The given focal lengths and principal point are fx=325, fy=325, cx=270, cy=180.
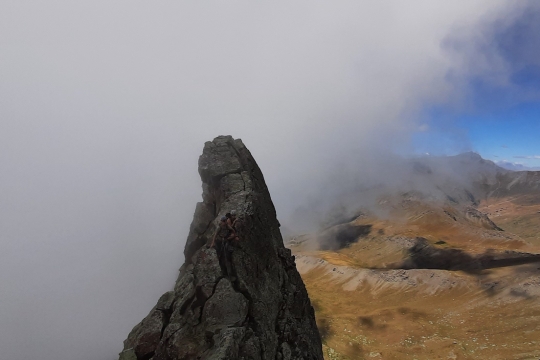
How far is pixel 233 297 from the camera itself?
67.5 ft

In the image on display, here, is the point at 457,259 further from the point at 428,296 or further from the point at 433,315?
the point at 433,315

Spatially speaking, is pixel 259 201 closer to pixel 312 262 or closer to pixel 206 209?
pixel 206 209

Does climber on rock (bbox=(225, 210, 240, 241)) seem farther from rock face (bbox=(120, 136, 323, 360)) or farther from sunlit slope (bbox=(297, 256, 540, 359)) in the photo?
sunlit slope (bbox=(297, 256, 540, 359))

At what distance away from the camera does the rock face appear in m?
19.2

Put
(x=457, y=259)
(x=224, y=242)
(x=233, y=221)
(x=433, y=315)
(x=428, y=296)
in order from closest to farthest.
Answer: (x=224, y=242) < (x=233, y=221) < (x=433, y=315) < (x=428, y=296) < (x=457, y=259)

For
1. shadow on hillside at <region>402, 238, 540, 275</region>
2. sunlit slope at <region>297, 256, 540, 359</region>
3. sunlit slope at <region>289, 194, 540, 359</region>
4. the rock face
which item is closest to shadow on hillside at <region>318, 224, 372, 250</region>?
sunlit slope at <region>289, 194, 540, 359</region>

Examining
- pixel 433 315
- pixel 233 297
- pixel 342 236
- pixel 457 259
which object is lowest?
pixel 433 315

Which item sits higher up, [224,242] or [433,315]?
[224,242]

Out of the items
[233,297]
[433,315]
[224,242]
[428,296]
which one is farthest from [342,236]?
[233,297]

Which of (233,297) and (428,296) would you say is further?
(428,296)

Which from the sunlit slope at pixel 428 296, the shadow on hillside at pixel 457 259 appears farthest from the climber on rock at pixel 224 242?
the shadow on hillside at pixel 457 259

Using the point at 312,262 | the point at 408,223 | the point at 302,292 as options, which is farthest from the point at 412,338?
the point at 408,223

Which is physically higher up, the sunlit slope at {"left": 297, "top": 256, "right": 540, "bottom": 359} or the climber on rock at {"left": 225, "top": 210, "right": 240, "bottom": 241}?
the climber on rock at {"left": 225, "top": 210, "right": 240, "bottom": 241}

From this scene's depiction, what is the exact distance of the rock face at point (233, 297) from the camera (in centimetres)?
1919
